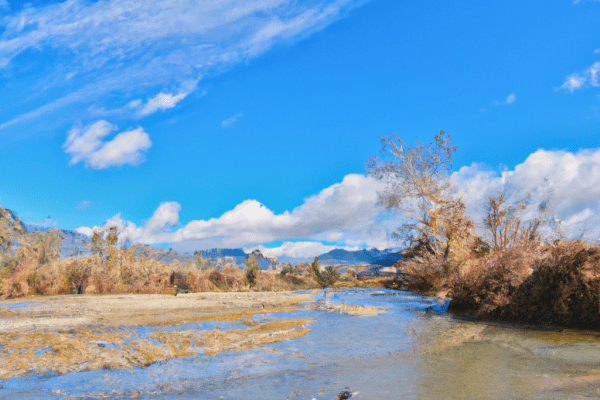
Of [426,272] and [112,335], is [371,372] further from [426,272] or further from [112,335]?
[426,272]

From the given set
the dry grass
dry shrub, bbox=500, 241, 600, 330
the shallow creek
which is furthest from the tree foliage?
the shallow creek

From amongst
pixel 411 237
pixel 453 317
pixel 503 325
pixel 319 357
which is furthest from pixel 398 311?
pixel 411 237

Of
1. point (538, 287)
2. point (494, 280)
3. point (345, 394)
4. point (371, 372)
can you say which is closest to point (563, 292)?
point (538, 287)

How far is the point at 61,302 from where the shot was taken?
1566 cm

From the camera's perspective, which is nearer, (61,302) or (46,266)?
(61,302)

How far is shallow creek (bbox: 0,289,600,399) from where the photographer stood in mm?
4691

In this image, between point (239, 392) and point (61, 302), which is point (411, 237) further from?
point (239, 392)

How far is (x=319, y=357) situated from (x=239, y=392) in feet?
7.41

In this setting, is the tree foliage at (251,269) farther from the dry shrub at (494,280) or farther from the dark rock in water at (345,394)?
the dark rock in water at (345,394)

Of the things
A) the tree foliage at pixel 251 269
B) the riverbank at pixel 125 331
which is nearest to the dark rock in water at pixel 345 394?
the riverbank at pixel 125 331

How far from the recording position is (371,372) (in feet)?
18.6

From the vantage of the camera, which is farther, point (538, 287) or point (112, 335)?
point (538, 287)

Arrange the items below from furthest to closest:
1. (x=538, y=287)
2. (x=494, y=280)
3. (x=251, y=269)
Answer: (x=251, y=269)
(x=494, y=280)
(x=538, y=287)

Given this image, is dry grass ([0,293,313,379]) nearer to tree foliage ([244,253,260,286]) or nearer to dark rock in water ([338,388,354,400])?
dark rock in water ([338,388,354,400])
